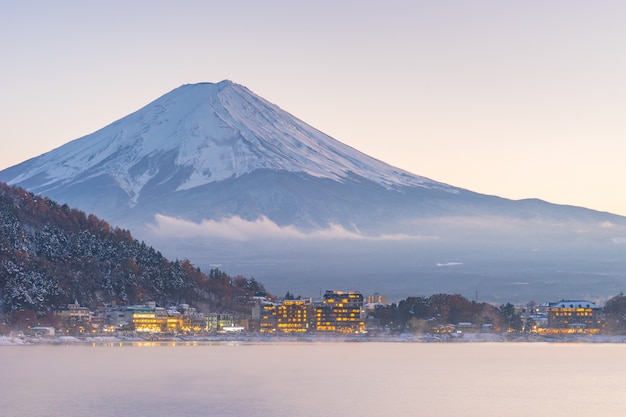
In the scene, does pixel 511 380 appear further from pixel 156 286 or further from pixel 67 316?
pixel 156 286

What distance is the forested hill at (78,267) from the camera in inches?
5714

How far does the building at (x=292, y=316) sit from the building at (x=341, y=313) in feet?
9.75

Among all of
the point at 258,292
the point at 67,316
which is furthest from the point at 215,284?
the point at 67,316

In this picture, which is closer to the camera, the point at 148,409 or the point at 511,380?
the point at 148,409

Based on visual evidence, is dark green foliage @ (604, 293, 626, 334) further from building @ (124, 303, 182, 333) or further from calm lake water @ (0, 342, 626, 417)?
building @ (124, 303, 182, 333)

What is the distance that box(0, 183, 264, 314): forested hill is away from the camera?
145125mm

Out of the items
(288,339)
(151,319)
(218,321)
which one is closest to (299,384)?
(151,319)

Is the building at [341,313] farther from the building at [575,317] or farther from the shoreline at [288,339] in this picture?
the building at [575,317]

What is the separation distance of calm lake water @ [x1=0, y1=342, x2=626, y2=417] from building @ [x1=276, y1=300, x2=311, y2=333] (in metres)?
55.0

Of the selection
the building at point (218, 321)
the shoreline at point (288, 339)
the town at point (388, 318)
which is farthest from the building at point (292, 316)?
the building at point (218, 321)

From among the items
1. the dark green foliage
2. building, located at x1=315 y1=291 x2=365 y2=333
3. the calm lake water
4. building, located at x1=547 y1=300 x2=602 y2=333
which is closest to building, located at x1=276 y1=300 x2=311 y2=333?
building, located at x1=315 y1=291 x2=365 y2=333

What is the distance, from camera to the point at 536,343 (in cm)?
16150

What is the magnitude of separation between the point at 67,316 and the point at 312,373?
221ft

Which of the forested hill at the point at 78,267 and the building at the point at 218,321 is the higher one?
the forested hill at the point at 78,267
